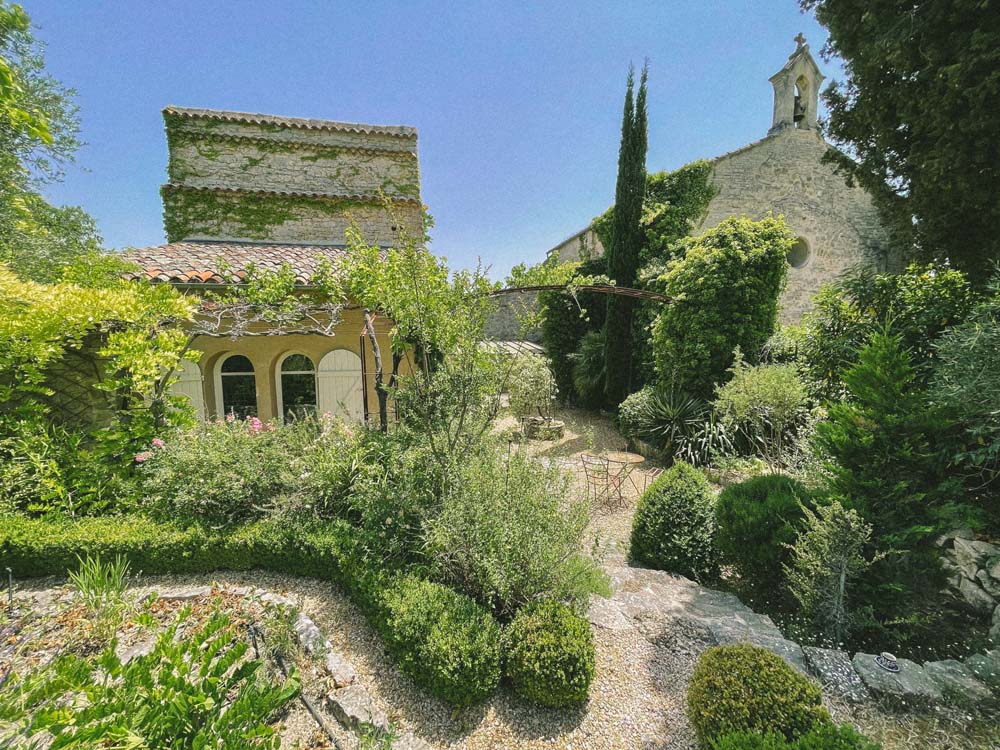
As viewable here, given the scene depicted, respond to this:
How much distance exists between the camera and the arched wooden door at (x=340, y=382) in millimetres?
8445

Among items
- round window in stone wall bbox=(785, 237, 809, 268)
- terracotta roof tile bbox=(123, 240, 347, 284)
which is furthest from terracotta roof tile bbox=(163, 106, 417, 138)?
round window in stone wall bbox=(785, 237, 809, 268)

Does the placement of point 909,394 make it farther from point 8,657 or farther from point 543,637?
point 8,657

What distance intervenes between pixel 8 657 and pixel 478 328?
4653 millimetres

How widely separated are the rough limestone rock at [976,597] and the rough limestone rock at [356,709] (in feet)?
16.8

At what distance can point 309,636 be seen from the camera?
310cm

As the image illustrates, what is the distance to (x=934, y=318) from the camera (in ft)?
14.3

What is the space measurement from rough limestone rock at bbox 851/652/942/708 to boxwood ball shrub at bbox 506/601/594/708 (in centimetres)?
196

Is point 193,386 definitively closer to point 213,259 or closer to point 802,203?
point 213,259

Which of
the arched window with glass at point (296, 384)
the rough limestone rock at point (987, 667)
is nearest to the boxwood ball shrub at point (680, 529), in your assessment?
the rough limestone rock at point (987, 667)

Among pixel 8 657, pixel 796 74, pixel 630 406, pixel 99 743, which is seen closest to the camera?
pixel 99 743

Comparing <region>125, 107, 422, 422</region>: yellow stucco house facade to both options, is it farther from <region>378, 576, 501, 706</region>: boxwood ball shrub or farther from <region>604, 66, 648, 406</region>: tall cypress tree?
<region>604, 66, 648, 406</region>: tall cypress tree

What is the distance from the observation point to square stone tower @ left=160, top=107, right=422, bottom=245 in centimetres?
997

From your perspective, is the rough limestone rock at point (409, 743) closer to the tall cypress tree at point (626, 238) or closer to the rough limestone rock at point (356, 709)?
the rough limestone rock at point (356, 709)

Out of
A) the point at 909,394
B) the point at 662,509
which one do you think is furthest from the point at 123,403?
the point at 909,394
